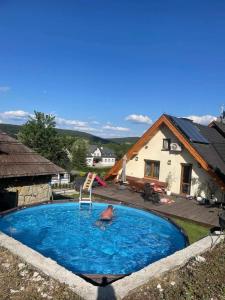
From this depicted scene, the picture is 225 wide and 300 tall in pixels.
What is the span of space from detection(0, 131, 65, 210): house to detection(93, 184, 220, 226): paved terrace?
410 centimetres

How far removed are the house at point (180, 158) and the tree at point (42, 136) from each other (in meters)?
8.24

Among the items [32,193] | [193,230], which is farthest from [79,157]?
[193,230]

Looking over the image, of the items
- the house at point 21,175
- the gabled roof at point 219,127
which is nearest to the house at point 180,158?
the gabled roof at point 219,127

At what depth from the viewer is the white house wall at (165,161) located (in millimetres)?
19625

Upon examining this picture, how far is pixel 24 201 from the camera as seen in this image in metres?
16.1

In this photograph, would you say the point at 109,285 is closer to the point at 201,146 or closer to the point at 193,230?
the point at 193,230

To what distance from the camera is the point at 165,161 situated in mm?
21531

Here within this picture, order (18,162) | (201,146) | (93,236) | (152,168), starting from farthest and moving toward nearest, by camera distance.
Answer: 1. (152,168)
2. (201,146)
3. (18,162)
4. (93,236)

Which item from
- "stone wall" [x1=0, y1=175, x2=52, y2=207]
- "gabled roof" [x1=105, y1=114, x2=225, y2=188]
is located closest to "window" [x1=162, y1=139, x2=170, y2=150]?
"gabled roof" [x1=105, y1=114, x2=225, y2=188]

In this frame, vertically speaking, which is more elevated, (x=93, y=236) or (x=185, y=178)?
(x=185, y=178)

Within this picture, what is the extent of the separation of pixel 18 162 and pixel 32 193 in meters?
1.96

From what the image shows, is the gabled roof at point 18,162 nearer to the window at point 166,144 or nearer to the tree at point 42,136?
the window at point 166,144

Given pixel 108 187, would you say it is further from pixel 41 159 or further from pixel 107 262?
pixel 107 262

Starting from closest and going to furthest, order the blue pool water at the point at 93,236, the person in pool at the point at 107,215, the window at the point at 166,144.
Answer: the blue pool water at the point at 93,236, the person in pool at the point at 107,215, the window at the point at 166,144
